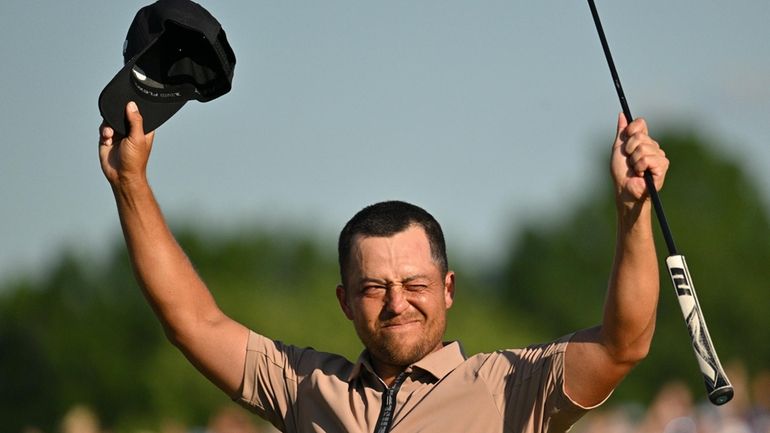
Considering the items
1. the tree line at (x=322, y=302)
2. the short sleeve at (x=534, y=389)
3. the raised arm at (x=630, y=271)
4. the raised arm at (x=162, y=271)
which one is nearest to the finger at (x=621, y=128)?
the raised arm at (x=630, y=271)

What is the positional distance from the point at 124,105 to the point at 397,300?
1301 millimetres

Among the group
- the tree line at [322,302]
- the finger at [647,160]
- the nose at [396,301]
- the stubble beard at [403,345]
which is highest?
the finger at [647,160]

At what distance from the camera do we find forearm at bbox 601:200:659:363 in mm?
5258

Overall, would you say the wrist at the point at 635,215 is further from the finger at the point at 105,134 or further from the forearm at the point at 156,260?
the finger at the point at 105,134

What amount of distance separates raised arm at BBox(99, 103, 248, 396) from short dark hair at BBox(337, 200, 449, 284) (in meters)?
0.54

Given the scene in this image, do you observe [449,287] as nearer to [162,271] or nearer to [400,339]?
[400,339]

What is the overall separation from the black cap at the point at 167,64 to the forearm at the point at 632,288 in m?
1.77

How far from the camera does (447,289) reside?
6098 millimetres

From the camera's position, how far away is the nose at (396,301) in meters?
5.81

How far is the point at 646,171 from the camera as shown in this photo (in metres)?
5.23

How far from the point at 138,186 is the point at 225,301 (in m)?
45.2

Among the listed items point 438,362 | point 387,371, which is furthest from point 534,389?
point 387,371

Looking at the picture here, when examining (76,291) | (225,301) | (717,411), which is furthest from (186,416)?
(717,411)

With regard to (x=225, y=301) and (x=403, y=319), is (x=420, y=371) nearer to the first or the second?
(x=403, y=319)
